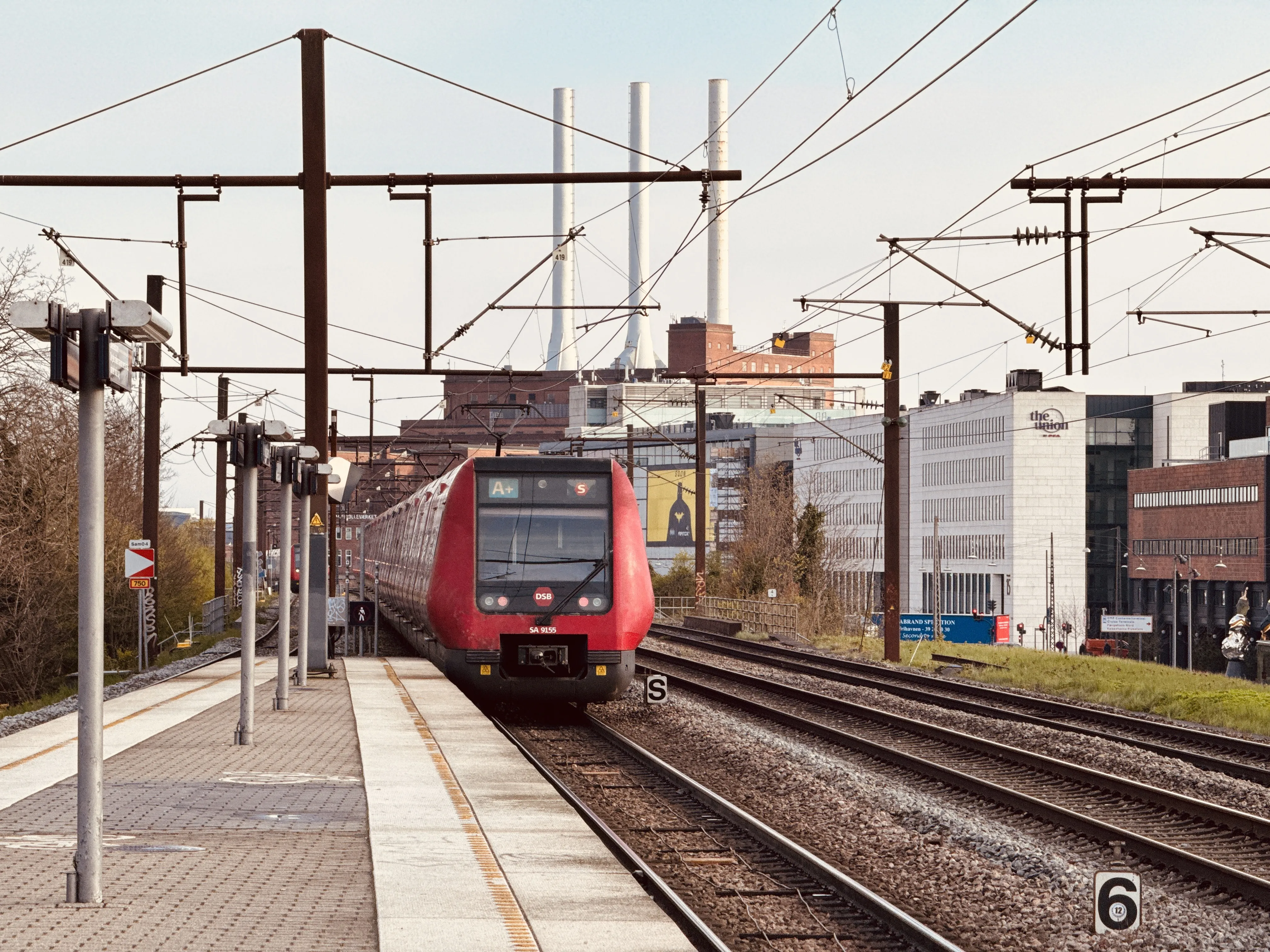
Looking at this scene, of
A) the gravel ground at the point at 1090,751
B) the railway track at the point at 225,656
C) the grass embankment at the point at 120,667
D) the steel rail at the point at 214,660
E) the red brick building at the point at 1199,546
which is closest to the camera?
the gravel ground at the point at 1090,751

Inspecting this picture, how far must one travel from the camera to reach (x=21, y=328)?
7.96 metres

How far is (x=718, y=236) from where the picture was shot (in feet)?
584

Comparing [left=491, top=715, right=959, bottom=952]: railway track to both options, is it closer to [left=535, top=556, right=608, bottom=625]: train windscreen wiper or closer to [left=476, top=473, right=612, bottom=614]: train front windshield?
[left=535, top=556, right=608, bottom=625]: train windscreen wiper

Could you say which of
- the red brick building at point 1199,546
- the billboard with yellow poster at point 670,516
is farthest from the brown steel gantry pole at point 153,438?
the billboard with yellow poster at point 670,516

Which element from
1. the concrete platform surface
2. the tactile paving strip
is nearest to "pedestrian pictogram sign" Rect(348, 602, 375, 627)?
the concrete platform surface

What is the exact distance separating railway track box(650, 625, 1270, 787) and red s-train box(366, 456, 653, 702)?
5569 millimetres

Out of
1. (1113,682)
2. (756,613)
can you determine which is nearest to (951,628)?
(756,613)

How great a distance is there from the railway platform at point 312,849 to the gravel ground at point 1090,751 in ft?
14.0

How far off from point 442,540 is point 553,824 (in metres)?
9.67

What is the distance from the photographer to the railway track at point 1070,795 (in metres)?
11.9

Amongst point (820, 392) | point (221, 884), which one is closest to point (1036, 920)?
point (221, 884)

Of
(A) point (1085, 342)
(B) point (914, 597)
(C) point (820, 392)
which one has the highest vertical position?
(C) point (820, 392)

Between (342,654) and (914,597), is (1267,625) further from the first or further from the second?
(914,597)

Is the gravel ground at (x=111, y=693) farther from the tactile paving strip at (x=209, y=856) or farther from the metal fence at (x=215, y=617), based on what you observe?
the metal fence at (x=215, y=617)
